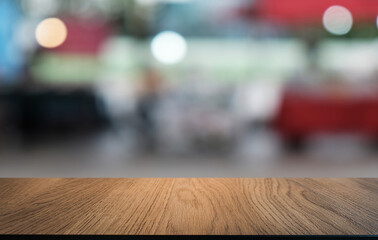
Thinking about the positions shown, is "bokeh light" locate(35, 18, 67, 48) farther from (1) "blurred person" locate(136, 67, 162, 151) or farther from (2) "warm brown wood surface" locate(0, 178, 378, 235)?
(2) "warm brown wood surface" locate(0, 178, 378, 235)

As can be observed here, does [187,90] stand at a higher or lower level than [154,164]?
higher

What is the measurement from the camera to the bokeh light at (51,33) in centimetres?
832

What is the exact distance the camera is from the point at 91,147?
17.9 feet

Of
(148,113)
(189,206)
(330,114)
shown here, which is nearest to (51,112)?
(148,113)

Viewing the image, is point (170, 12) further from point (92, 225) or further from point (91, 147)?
point (92, 225)

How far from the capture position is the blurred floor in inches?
153

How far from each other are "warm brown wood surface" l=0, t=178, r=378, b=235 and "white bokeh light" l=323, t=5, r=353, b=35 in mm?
7352

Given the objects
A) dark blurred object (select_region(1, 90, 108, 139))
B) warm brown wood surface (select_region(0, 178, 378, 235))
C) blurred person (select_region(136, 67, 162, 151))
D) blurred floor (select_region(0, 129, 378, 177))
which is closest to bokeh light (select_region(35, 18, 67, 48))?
blurred person (select_region(136, 67, 162, 151))

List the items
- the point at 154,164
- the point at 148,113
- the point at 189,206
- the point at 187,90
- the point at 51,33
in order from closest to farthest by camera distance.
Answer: the point at 189,206 → the point at 154,164 → the point at 148,113 → the point at 187,90 → the point at 51,33

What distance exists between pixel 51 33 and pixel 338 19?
17.6 ft

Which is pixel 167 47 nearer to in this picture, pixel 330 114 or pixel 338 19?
pixel 338 19

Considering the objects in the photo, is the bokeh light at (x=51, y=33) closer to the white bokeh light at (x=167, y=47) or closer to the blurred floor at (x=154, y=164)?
the white bokeh light at (x=167, y=47)

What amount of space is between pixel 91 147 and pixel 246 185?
4.70 m

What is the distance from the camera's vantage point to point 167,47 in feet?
33.1
